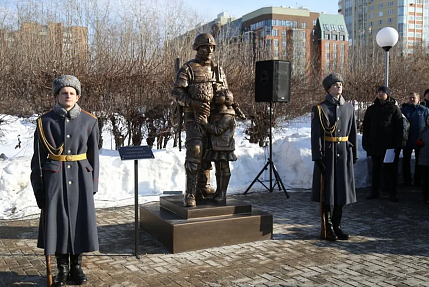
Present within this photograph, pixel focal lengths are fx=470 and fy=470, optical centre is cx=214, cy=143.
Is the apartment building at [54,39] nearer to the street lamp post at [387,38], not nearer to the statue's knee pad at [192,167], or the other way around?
the statue's knee pad at [192,167]

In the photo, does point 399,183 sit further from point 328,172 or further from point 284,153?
point 328,172

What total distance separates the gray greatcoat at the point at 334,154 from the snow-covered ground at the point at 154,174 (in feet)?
12.2

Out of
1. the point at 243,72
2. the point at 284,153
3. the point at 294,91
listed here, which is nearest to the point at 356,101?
the point at 294,91

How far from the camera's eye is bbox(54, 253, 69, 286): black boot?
428 centimetres

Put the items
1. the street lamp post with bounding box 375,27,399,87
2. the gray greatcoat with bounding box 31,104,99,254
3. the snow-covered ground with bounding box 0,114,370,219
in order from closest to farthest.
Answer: the gray greatcoat with bounding box 31,104,99,254 < the snow-covered ground with bounding box 0,114,370,219 < the street lamp post with bounding box 375,27,399,87

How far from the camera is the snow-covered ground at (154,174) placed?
312 inches

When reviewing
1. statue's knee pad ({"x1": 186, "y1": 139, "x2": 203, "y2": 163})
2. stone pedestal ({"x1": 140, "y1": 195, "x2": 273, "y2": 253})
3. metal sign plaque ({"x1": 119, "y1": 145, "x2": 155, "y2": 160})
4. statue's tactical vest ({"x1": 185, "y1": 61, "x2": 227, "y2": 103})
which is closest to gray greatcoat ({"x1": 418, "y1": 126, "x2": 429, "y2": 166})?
stone pedestal ({"x1": 140, "y1": 195, "x2": 273, "y2": 253})

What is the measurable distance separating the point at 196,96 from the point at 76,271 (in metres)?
2.50

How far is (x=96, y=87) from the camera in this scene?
36.2ft

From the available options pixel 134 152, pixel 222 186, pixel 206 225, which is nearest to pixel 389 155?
pixel 222 186

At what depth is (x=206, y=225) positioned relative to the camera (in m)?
5.45

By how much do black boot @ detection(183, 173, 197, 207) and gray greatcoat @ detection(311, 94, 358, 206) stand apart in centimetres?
147

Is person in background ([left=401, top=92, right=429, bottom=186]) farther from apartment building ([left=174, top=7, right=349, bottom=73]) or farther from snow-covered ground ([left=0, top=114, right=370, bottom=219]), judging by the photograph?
apartment building ([left=174, top=7, right=349, bottom=73])

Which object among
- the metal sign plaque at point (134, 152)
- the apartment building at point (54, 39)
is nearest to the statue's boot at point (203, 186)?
the metal sign plaque at point (134, 152)
